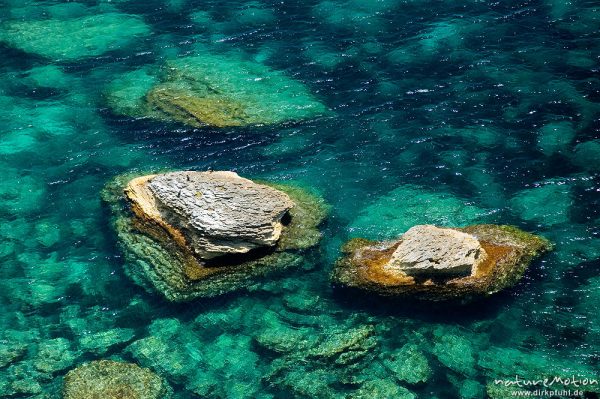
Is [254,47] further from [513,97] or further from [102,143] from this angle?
[513,97]

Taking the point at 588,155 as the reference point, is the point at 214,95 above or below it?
above

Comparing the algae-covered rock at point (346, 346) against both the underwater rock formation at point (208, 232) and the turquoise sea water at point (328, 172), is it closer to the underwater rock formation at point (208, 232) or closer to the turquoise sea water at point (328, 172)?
the turquoise sea water at point (328, 172)

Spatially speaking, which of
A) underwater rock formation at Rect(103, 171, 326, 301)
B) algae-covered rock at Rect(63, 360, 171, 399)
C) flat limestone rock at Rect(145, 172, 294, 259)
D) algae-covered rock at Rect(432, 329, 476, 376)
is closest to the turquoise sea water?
algae-covered rock at Rect(432, 329, 476, 376)

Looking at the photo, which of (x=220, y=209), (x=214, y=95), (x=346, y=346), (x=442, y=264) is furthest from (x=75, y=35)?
(x=442, y=264)

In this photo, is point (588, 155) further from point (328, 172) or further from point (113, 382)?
point (113, 382)

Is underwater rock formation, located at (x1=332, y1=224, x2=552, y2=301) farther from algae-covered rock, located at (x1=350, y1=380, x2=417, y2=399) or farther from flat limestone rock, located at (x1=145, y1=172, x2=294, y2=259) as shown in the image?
algae-covered rock, located at (x1=350, y1=380, x2=417, y2=399)

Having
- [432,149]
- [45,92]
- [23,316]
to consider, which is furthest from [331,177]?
[45,92]
